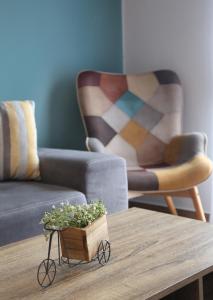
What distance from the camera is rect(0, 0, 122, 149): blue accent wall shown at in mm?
2535

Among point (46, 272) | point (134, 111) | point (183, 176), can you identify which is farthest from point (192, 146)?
point (46, 272)

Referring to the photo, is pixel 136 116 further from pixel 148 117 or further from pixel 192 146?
pixel 192 146

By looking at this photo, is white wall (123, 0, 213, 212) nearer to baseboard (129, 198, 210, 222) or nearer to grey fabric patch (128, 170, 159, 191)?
baseboard (129, 198, 210, 222)

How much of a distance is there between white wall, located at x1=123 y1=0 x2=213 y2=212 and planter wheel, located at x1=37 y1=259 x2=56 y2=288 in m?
1.76

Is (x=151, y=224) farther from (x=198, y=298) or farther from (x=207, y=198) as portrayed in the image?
(x=207, y=198)

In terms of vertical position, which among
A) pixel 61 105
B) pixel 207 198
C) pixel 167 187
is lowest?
pixel 207 198

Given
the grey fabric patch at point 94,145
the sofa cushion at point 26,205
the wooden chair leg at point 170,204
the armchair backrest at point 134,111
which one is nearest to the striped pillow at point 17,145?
the sofa cushion at point 26,205

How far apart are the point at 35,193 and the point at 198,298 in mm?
912

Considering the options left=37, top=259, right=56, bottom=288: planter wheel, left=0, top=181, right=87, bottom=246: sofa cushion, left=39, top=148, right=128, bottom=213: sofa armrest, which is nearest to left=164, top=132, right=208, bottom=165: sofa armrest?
left=39, top=148, right=128, bottom=213: sofa armrest

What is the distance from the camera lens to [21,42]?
2564 mm

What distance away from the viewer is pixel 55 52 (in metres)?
2.74

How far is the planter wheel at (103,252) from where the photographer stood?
113 cm

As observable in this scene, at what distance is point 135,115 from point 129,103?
9 centimetres

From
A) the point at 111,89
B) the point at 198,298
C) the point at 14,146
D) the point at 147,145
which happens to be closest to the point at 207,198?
the point at 147,145
